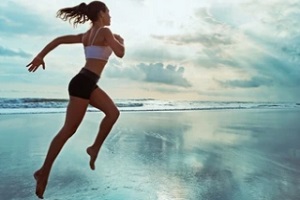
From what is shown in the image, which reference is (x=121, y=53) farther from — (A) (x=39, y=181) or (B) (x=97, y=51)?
(A) (x=39, y=181)

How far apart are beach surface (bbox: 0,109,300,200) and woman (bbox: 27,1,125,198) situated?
2625 mm

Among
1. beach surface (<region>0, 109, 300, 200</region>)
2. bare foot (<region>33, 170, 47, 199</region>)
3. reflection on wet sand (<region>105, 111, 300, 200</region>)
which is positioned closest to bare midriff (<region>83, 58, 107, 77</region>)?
bare foot (<region>33, 170, 47, 199</region>)

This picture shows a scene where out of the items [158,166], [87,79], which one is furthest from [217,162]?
[87,79]

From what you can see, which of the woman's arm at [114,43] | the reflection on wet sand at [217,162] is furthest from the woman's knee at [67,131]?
the reflection on wet sand at [217,162]

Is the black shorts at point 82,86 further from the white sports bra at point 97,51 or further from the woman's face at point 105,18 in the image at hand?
the woman's face at point 105,18

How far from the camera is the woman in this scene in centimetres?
174

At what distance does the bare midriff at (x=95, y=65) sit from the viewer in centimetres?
178

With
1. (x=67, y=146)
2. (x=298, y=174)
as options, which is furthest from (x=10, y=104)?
(x=298, y=174)

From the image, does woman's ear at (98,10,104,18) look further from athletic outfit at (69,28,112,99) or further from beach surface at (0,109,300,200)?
beach surface at (0,109,300,200)

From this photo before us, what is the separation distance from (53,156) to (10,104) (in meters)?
15.2

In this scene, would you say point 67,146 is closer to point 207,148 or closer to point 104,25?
point 207,148

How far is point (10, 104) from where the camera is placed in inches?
639

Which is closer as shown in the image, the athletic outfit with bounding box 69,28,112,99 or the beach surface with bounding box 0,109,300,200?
the athletic outfit with bounding box 69,28,112,99

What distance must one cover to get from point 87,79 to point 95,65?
7cm
